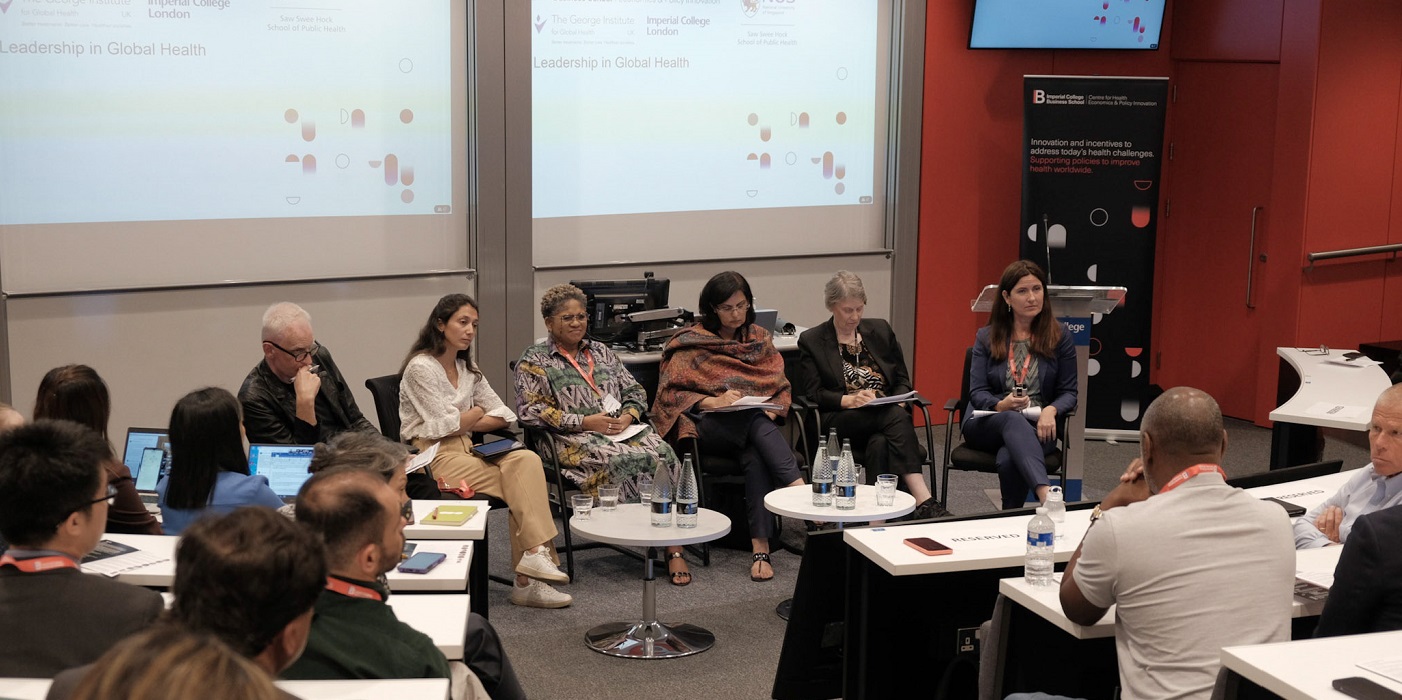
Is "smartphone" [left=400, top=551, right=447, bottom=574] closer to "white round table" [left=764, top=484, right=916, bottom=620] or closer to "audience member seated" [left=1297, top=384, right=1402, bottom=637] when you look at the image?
"white round table" [left=764, top=484, right=916, bottom=620]

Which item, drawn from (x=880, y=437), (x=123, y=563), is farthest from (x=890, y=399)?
(x=123, y=563)

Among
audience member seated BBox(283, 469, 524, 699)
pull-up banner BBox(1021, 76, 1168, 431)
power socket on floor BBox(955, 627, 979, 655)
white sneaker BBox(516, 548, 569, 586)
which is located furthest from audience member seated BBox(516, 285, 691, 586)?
pull-up banner BBox(1021, 76, 1168, 431)

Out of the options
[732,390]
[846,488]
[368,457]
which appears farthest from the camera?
[732,390]

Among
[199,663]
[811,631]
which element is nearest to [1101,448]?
[811,631]

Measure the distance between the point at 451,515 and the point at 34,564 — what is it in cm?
159

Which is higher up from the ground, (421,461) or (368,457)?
(368,457)

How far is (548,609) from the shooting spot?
16.5 ft

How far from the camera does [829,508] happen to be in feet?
15.7

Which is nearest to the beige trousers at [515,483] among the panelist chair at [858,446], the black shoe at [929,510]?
the panelist chair at [858,446]

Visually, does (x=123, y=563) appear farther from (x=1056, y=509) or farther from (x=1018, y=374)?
(x=1018, y=374)

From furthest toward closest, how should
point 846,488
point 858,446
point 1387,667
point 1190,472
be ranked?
point 858,446, point 846,488, point 1190,472, point 1387,667

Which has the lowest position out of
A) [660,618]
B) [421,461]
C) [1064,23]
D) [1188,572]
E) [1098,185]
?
[660,618]

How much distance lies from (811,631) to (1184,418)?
1.30 metres

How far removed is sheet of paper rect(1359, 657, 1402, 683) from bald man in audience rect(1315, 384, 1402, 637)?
0.19 m
